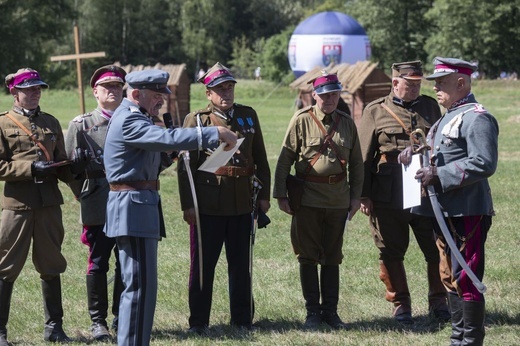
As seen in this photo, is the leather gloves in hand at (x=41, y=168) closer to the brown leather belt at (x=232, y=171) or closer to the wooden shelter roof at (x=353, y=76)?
the brown leather belt at (x=232, y=171)

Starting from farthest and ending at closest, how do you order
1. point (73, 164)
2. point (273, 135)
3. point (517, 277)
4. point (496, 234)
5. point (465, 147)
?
point (273, 135) → point (496, 234) → point (517, 277) → point (73, 164) → point (465, 147)

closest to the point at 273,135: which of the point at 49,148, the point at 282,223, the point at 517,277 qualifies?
the point at 282,223

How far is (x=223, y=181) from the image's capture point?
7.45m

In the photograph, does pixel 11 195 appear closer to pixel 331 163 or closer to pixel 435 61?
pixel 331 163

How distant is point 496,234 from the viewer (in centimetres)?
1150

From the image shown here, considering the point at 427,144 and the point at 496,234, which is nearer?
the point at 427,144

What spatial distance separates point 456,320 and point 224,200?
201 cm

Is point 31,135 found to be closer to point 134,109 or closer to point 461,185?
point 134,109

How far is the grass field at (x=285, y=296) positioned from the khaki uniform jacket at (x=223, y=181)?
3.34 ft

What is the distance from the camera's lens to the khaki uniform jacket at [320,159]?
764cm

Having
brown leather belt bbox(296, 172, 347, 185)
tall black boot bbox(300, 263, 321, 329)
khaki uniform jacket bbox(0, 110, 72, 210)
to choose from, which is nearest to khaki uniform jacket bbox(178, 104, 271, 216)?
brown leather belt bbox(296, 172, 347, 185)

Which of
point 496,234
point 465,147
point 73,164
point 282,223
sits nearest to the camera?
point 465,147

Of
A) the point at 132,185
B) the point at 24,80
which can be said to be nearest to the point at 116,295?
the point at 132,185

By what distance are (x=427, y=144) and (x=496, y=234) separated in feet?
16.9
